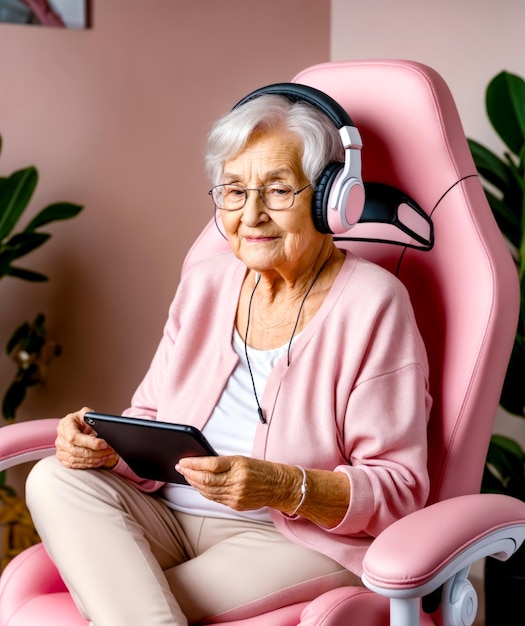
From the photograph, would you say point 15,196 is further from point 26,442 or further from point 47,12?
point 26,442

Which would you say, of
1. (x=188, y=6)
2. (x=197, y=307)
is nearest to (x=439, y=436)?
(x=197, y=307)

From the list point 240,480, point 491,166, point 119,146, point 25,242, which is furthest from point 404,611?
point 119,146

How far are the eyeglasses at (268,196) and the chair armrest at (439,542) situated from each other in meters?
0.54

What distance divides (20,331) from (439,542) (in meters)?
1.58

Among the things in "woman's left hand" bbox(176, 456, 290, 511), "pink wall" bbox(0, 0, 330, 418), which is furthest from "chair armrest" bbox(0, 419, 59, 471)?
"pink wall" bbox(0, 0, 330, 418)

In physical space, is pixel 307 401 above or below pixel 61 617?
above

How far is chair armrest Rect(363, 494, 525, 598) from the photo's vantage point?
115cm

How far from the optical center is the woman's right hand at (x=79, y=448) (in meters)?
1.52

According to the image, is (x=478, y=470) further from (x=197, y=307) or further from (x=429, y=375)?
(x=197, y=307)

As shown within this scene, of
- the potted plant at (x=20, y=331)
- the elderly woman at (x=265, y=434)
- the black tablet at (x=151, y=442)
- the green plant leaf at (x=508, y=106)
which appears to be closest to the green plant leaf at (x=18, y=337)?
the potted plant at (x=20, y=331)

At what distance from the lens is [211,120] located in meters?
2.76

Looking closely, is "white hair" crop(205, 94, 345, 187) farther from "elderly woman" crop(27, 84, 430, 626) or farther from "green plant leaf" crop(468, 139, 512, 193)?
"green plant leaf" crop(468, 139, 512, 193)

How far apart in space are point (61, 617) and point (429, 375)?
70 centimetres

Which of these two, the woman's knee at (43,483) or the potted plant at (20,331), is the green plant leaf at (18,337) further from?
the woman's knee at (43,483)
